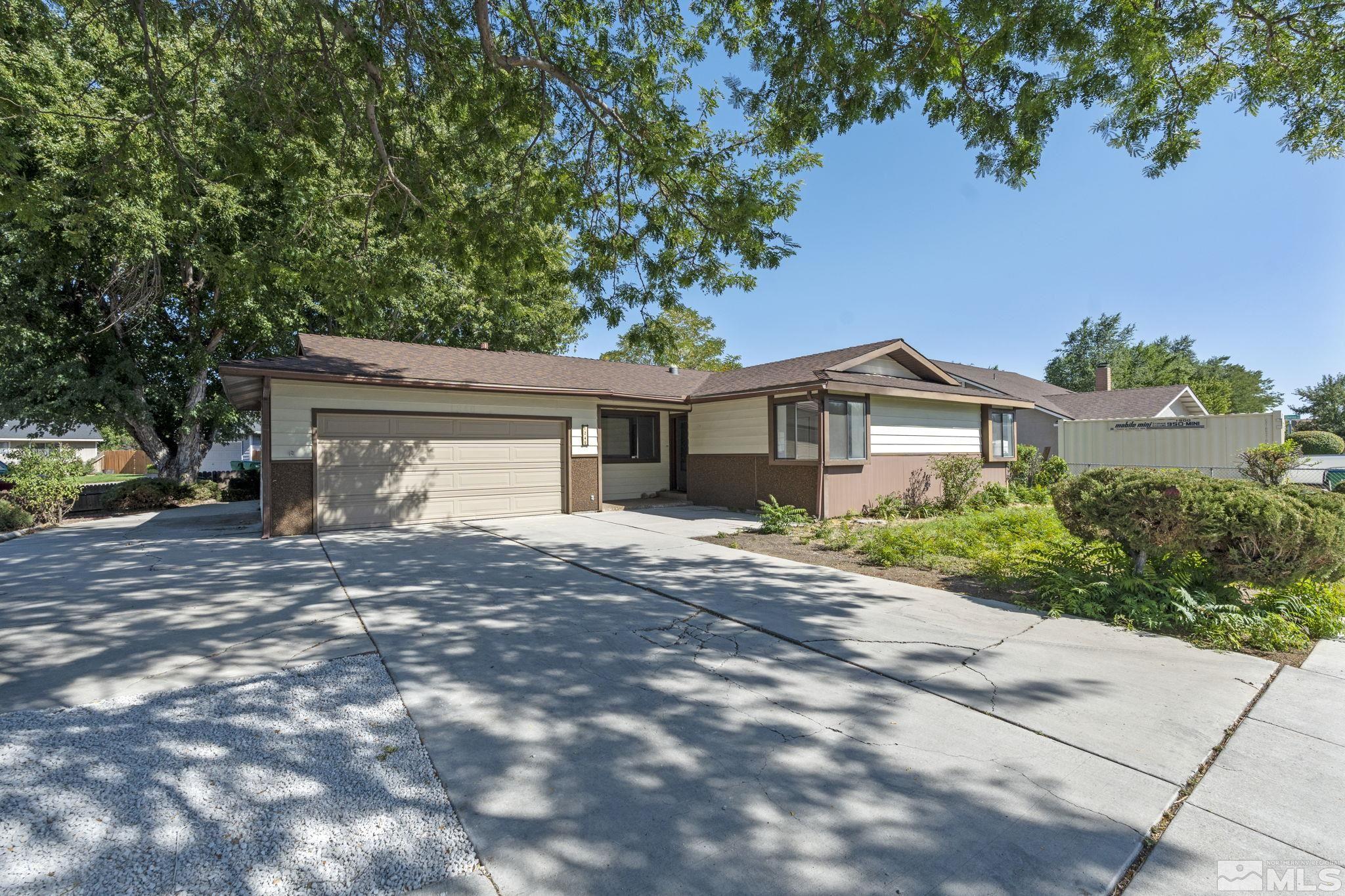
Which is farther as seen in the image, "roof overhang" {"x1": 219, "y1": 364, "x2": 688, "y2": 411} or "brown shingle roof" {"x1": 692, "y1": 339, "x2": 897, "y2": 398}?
"brown shingle roof" {"x1": 692, "y1": 339, "x2": 897, "y2": 398}

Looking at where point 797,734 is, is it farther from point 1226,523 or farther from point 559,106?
point 559,106

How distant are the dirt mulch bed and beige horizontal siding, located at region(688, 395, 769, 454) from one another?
318 centimetres

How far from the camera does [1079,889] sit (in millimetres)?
1880

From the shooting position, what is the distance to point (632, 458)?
14.4 meters

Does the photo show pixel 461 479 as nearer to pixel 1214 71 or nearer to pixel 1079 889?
pixel 1079 889

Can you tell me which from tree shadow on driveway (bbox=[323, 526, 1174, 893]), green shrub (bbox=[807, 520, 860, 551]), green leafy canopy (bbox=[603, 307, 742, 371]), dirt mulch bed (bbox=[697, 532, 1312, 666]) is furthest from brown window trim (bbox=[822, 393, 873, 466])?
green leafy canopy (bbox=[603, 307, 742, 371])

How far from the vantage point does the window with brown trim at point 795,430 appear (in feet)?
36.9

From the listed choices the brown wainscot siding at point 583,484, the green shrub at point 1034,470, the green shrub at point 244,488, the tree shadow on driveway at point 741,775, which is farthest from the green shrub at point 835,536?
the green shrub at point 244,488

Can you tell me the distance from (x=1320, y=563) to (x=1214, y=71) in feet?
14.3

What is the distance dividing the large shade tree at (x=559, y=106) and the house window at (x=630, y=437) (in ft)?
18.4

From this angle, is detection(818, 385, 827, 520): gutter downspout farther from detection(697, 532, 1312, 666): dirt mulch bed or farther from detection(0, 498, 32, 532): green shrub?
detection(0, 498, 32, 532): green shrub

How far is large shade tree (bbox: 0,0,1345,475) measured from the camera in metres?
5.04

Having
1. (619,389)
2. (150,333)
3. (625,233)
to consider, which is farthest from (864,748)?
(150,333)

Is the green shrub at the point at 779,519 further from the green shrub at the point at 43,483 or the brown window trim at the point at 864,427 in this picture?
the green shrub at the point at 43,483
